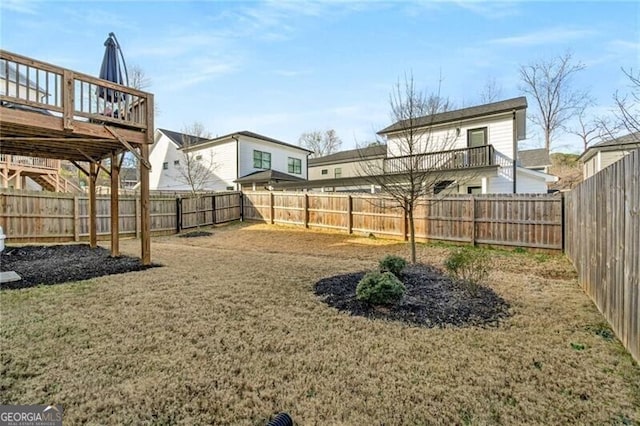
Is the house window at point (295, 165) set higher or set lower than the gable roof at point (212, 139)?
lower

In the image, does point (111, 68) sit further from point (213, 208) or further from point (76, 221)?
point (213, 208)

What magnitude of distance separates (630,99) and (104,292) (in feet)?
32.8

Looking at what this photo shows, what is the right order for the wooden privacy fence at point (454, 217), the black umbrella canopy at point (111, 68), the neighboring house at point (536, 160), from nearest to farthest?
1. the black umbrella canopy at point (111, 68)
2. the wooden privacy fence at point (454, 217)
3. the neighboring house at point (536, 160)

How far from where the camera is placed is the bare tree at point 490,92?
1947 centimetres

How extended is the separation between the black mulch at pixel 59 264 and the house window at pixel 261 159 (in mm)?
13867

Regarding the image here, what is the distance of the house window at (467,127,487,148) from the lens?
14.5 meters

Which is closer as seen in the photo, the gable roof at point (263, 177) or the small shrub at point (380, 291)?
the small shrub at point (380, 291)

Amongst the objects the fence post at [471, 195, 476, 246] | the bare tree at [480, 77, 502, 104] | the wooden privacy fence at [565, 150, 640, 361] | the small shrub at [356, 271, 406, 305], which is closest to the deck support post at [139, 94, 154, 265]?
the small shrub at [356, 271, 406, 305]

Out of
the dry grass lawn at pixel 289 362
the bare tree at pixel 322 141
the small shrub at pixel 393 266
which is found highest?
the bare tree at pixel 322 141

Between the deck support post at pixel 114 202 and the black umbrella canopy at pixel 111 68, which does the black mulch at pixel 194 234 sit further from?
the black umbrella canopy at pixel 111 68

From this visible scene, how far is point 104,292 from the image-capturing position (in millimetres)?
4746

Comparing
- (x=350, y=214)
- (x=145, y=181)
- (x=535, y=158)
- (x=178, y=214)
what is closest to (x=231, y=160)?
(x=178, y=214)

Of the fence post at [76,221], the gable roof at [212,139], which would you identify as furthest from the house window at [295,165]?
the fence post at [76,221]

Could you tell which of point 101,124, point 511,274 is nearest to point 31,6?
point 101,124
